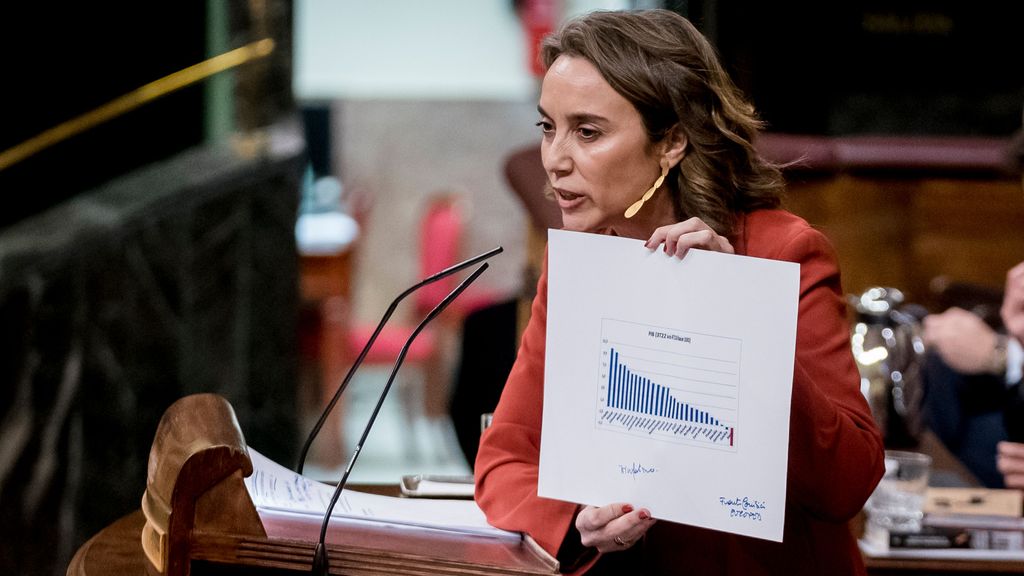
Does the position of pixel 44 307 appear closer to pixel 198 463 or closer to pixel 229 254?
pixel 229 254

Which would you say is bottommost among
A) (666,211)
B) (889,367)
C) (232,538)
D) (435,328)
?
(435,328)

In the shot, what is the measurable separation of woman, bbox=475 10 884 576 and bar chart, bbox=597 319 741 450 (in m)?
0.20

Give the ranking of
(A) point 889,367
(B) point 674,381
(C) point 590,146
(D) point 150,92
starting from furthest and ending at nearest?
(D) point 150,92 → (A) point 889,367 → (C) point 590,146 → (B) point 674,381

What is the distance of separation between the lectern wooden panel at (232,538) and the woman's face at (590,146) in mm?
471

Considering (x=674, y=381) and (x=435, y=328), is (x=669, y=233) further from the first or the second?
(x=435, y=328)

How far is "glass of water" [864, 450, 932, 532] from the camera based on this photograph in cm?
218

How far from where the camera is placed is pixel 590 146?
1574mm

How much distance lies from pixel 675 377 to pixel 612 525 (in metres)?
0.19

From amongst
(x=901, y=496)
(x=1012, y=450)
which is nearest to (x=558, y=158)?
(x=901, y=496)

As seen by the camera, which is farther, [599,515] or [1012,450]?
[1012,450]

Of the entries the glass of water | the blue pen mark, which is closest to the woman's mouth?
the blue pen mark

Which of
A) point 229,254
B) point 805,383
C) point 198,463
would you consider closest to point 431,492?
point 198,463

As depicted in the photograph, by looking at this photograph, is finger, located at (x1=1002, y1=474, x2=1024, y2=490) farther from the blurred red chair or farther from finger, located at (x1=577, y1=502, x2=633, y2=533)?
the blurred red chair
